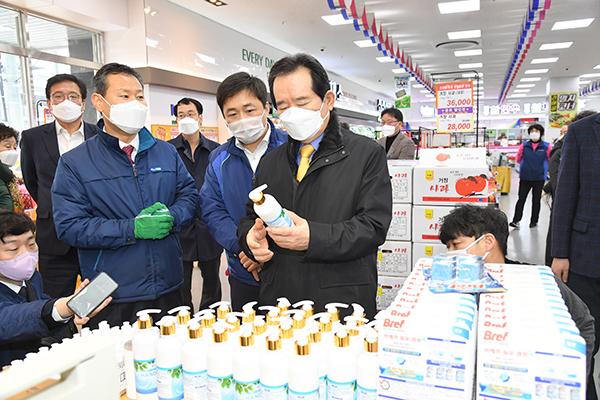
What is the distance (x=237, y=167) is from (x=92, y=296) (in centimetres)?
117

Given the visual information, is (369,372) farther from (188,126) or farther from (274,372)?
(188,126)

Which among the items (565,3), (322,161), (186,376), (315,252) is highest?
(565,3)

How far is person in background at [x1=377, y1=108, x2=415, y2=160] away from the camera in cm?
552

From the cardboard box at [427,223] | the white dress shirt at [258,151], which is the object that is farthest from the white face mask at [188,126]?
the cardboard box at [427,223]

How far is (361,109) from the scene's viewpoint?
712 inches

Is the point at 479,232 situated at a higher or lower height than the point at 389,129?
lower

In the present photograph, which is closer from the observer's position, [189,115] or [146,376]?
[146,376]

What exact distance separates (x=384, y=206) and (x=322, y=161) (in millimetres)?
305

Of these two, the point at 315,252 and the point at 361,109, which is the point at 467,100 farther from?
the point at 361,109

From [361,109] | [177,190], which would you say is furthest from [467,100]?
[361,109]

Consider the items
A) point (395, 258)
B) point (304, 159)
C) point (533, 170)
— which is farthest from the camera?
point (533, 170)

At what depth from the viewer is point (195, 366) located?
43.4 inches

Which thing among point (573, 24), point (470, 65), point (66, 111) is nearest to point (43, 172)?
point (66, 111)

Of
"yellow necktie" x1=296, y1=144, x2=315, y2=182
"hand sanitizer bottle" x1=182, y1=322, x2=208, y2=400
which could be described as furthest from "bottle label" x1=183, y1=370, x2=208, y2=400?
"yellow necktie" x1=296, y1=144, x2=315, y2=182
